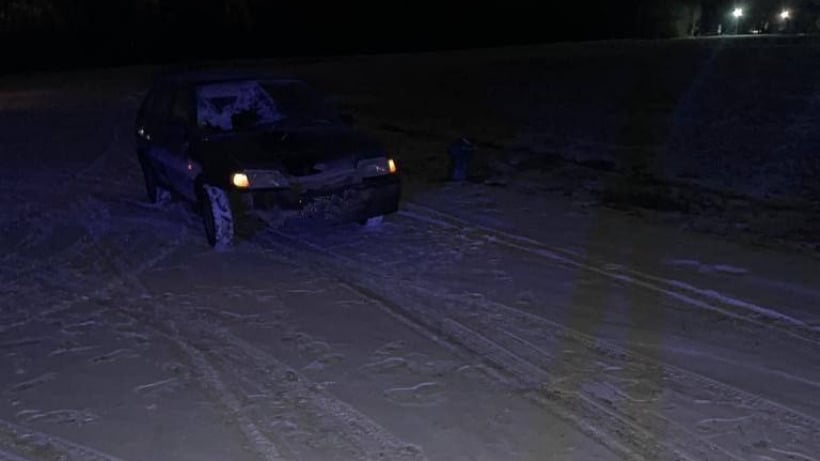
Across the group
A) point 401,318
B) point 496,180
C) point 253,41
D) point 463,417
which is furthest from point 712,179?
point 253,41

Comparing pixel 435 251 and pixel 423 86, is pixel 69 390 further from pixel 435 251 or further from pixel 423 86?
pixel 423 86

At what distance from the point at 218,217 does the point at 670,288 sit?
13.4ft

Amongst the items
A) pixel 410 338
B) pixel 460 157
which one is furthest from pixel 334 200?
pixel 460 157

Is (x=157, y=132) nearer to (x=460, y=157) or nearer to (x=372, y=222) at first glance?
(x=372, y=222)

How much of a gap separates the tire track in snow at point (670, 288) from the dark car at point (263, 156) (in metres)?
1.09

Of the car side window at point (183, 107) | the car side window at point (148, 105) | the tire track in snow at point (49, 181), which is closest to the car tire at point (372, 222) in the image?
the car side window at point (183, 107)

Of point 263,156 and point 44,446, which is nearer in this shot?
point 44,446

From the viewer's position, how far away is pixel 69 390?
5.13 meters

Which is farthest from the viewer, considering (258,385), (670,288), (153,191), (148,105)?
(148,105)

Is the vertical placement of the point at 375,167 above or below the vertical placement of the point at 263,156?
below

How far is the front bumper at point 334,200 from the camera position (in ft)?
26.5

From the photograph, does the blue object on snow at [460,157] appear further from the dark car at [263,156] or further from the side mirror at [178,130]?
the side mirror at [178,130]

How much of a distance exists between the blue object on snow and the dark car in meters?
2.45

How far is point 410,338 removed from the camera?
5.89m
